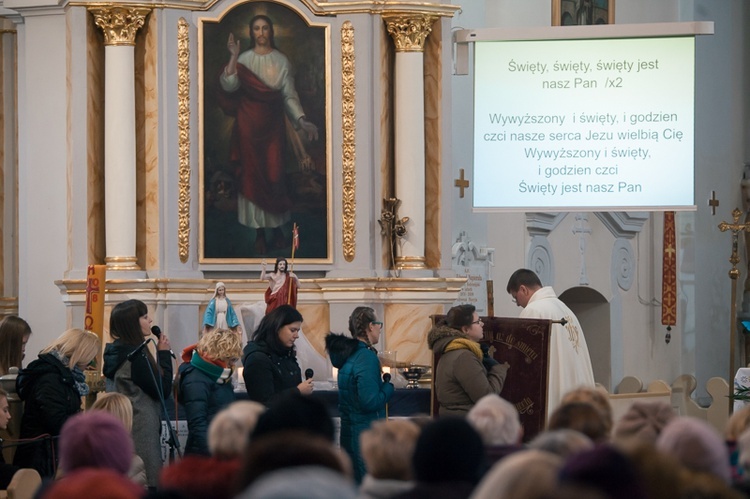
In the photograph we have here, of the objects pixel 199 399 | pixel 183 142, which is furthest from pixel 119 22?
pixel 199 399

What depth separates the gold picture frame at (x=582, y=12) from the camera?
16984 millimetres

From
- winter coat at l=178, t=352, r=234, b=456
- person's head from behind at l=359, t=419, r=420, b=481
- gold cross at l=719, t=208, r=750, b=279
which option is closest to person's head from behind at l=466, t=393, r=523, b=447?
person's head from behind at l=359, t=419, r=420, b=481

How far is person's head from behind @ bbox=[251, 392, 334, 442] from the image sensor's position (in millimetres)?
5250

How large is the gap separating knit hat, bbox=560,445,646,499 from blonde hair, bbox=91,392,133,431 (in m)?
4.08

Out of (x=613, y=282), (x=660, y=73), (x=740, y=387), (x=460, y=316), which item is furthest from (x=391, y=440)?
(x=613, y=282)

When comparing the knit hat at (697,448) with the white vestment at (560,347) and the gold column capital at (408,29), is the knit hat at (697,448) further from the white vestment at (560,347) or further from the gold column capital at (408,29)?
the gold column capital at (408,29)

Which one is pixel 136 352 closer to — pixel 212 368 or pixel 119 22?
Result: pixel 212 368

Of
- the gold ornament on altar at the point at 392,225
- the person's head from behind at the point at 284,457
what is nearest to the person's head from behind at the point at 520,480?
the person's head from behind at the point at 284,457

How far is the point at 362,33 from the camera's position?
1355cm

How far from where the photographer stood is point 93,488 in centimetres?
404

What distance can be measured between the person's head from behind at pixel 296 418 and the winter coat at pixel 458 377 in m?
3.59

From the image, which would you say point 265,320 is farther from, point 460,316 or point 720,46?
point 720,46

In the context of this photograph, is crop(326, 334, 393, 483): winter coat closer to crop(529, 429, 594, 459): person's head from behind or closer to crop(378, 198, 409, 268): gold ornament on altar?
crop(529, 429, 594, 459): person's head from behind

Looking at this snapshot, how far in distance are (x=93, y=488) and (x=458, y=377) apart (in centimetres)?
536
